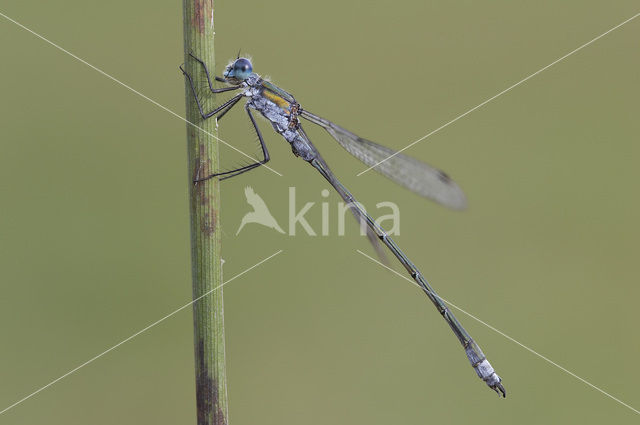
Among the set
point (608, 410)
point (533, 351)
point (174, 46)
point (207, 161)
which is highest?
point (174, 46)

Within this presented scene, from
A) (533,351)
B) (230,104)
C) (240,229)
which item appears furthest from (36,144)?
(533,351)

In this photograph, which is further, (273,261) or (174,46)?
(174,46)

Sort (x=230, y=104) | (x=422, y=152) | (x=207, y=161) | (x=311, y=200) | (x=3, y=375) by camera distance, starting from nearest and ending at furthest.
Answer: (x=207, y=161) → (x=230, y=104) → (x=3, y=375) → (x=311, y=200) → (x=422, y=152)

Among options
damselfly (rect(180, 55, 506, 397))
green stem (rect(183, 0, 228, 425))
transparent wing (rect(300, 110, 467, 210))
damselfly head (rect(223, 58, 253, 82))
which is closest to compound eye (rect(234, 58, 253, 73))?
damselfly head (rect(223, 58, 253, 82))

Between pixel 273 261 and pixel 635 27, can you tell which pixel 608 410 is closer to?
pixel 273 261

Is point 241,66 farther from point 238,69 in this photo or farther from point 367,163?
point 367,163

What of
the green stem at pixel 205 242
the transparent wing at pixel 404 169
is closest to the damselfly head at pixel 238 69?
the transparent wing at pixel 404 169
